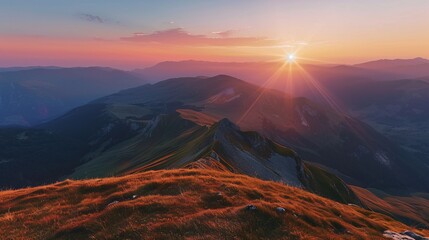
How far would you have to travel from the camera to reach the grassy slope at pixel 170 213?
19266 millimetres

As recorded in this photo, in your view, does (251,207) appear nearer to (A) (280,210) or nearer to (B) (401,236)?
(A) (280,210)

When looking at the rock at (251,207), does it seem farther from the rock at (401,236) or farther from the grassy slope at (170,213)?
the rock at (401,236)

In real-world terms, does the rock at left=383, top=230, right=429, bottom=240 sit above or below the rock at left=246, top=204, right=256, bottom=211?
below

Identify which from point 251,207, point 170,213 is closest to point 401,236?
point 251,207

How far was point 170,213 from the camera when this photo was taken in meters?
21.8

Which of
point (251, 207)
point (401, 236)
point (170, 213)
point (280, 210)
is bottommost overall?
point (401, 236)

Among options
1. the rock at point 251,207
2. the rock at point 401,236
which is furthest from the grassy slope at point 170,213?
the rock at point 401,236

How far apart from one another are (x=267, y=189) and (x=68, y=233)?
61.4 ft

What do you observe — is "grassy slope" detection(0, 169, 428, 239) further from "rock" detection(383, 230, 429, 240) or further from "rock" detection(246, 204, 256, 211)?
"rock" detection(383, 230, 429, 240)

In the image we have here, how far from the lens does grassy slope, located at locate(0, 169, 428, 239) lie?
19.3m

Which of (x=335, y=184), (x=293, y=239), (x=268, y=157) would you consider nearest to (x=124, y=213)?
(x=293, y=239)

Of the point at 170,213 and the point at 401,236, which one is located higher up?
the point at 170,213

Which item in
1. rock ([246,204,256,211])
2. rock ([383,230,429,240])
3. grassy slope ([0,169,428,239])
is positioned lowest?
rock ([383,230,429,240])

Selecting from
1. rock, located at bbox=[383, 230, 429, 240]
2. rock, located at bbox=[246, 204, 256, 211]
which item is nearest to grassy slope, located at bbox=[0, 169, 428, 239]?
rock, located at bbox=[246, 204, 256, 211]
